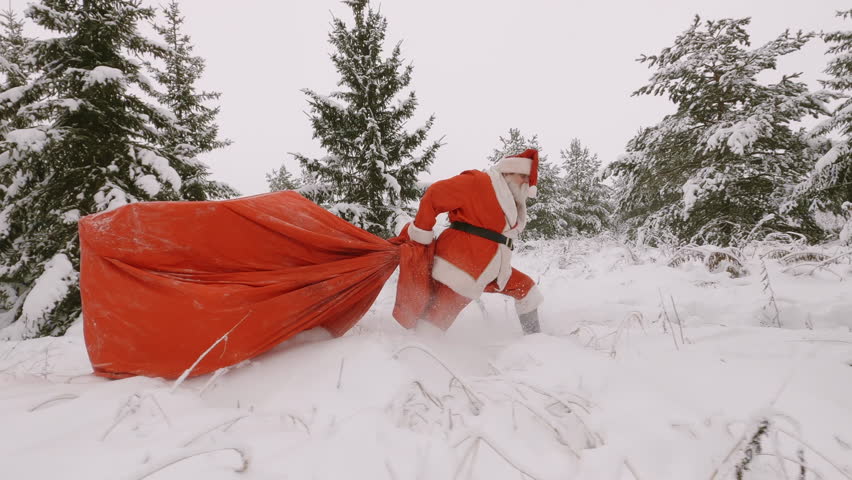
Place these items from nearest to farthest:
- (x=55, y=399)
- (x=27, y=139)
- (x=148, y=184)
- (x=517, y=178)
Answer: (x=55, y=399)
(x=517, y=178)
(x=27, y=139)
(x=148, y=184)

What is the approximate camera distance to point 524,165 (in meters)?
2.42

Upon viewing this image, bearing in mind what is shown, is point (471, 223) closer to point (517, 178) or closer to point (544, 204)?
point (517, 178)

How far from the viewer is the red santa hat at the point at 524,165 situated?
2.42 metres

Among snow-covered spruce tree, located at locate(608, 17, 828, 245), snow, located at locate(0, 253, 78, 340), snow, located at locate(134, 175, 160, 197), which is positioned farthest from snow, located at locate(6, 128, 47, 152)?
snow-covered spruce tree, located at locate(608, 17, 828, 245)

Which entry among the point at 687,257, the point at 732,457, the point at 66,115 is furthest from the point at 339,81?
the point at 732,457

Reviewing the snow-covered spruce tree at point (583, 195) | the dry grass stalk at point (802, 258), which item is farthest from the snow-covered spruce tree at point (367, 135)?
the snow-covered spruce tree at point (583, 195)

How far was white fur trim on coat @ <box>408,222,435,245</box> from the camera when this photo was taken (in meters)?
2.37

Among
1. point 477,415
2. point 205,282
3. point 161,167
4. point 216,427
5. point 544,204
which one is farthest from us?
point 544,204

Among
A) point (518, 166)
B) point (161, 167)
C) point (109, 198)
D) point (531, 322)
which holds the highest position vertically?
point (161, 167)

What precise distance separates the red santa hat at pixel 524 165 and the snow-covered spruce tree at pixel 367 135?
5499mm

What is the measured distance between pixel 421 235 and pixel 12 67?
1111cm

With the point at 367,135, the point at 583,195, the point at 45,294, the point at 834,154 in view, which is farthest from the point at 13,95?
the point at 583,195

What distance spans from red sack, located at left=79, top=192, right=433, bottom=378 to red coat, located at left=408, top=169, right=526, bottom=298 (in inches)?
21.0

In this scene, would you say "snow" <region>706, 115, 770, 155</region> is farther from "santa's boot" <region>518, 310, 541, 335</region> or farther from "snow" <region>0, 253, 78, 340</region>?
"snow" <region>0, 253, 78, 340</region>
